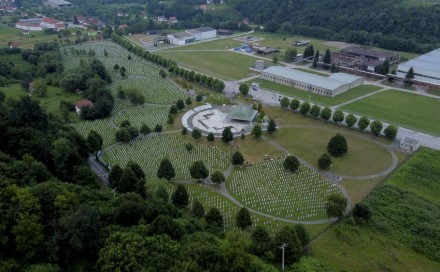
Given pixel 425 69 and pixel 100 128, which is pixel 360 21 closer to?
pixel 425 69

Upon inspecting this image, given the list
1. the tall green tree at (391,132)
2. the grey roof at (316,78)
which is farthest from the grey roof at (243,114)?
the tall green tree at (391,132)

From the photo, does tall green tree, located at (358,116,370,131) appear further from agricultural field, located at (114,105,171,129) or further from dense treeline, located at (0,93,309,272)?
agricultural field, located at (114,105,171,129)

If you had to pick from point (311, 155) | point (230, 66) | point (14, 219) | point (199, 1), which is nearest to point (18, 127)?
point (14, 219)

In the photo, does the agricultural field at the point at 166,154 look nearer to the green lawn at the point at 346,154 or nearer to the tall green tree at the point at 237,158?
the tall green tree at the point at 237,158

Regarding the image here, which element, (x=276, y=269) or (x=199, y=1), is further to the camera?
(x=199, y=1)

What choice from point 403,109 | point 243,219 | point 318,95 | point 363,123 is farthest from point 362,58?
point 243,219

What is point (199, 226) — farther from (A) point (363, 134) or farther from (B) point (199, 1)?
(B) point (199, 1)
